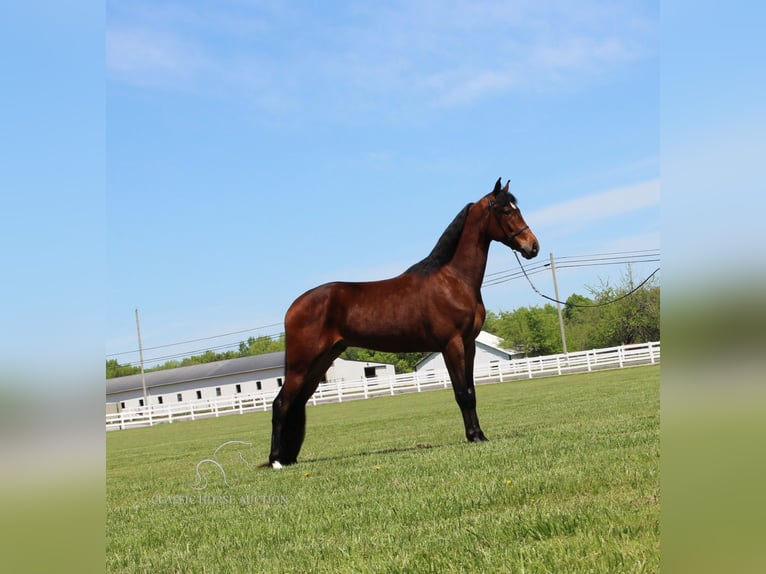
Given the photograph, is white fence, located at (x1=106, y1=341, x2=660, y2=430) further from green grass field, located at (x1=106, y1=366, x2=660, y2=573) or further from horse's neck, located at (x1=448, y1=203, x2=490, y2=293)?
green grass field, located at (x1=106, y1=366, x2=660, y2=573)

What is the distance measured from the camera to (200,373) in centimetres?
5947

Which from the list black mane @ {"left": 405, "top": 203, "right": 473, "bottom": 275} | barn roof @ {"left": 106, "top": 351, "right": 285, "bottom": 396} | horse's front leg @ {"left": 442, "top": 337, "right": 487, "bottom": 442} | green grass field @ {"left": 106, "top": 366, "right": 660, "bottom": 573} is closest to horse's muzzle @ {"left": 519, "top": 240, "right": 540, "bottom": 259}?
black mane @ {"left": 405, "top": 203, "right": 473, "bottom": 275}

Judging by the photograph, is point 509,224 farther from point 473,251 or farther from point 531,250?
point 473,251

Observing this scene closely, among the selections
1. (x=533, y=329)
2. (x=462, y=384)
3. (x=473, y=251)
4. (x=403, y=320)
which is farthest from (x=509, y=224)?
(x=533, y=329)

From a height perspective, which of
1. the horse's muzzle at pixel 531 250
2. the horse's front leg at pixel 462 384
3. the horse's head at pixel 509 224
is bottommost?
the horse's front leg at pixel 462 384

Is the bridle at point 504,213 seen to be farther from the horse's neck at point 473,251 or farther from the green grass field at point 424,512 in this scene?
the green grass field at point 424,512

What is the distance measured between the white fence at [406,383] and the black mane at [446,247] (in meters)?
25.5

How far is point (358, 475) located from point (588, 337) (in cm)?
4472

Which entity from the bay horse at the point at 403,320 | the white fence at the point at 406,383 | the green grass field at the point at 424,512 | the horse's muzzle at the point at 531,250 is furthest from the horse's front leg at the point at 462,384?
the white fence at the point at 406,383

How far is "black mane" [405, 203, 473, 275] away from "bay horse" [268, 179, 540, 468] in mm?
45

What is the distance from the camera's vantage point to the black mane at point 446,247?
8.20 m

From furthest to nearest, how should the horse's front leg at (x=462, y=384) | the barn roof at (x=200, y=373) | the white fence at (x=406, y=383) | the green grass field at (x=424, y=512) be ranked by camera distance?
the barn roof at (x=200, y=373) → the white fence at (x=406, y=383) → the horse's front leg at (x=462, y=384) → the green grass field at (x=424, y=512)

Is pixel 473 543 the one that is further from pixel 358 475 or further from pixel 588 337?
pixel 588 337
